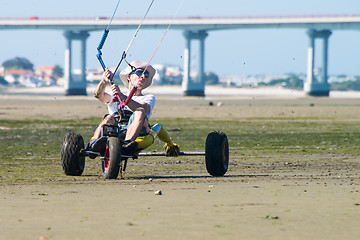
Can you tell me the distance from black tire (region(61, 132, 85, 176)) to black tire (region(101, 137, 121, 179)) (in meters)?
0.54

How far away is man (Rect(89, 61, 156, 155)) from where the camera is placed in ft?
36.8

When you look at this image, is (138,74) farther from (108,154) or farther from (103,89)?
(108,154)

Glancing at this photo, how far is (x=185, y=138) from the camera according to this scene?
2112 cm

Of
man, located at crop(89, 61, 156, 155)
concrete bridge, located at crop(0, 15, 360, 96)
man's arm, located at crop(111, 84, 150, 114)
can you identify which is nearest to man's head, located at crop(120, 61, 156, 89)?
man, located at crop(89, 61, 156, 155)

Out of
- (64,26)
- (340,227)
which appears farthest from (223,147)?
(64,26)

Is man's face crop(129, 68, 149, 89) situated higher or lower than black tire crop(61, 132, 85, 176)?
higher

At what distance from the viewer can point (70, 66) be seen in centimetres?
11081

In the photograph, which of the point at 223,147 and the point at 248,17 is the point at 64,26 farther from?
the point at 223,147

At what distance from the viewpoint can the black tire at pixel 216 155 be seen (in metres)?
11.6

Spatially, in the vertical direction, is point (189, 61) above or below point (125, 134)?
above

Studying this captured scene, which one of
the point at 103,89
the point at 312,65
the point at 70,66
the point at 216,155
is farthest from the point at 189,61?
the point at 103,89

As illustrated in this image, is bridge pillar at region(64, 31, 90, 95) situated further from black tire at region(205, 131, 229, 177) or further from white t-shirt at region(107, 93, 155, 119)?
black tire at region(205, 131, 229, 177)

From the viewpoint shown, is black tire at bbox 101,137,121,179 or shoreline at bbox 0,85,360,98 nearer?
black tire at bbox 101,137,121,179

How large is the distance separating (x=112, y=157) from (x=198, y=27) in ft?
298
